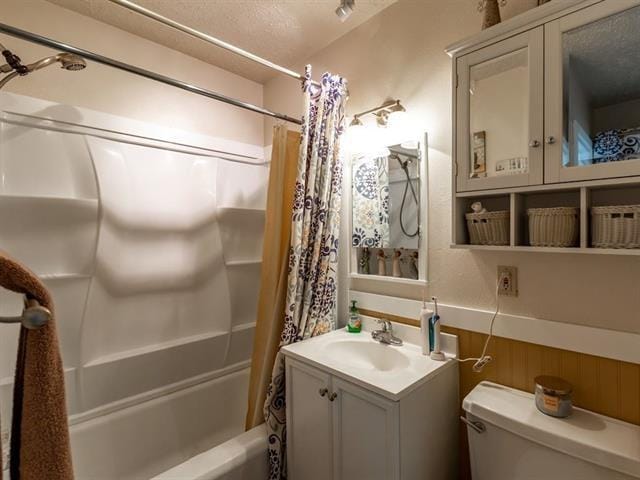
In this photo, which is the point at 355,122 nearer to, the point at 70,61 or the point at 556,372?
the point at 70,61

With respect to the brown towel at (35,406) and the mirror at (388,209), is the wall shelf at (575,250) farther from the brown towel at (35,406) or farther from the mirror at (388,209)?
the brown towel at (35,406)

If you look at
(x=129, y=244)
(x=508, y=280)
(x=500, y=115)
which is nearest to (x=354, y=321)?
(x=508, y=280)

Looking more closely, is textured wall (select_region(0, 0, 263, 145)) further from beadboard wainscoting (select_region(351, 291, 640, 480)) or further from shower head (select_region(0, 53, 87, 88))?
beadboard wainscoting (select_region(351, 291, 640, 480))

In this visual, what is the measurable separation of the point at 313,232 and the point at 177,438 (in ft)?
4.71

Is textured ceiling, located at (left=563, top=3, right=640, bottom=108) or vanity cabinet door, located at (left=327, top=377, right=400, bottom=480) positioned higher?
textured ceiling, located at (left=563, top=3, right=640, bottom=108)

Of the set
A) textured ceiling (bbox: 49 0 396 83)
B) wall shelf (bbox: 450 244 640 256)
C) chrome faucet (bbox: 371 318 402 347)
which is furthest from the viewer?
textured ceiling (bbox: 49 0 396 83)

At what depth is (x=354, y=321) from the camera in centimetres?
175

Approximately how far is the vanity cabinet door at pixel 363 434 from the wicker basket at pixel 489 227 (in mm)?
667

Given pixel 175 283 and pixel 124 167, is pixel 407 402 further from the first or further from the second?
pixel 124 167

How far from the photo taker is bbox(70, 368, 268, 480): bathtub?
4.52ft

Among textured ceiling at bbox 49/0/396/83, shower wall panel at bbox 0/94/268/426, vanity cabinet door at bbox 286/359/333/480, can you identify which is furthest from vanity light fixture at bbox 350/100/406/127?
vanity cabinet door at bbox 286/359/333/480

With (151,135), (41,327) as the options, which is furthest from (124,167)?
(41,327)

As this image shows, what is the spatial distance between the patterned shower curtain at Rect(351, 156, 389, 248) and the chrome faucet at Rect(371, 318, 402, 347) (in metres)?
0.40

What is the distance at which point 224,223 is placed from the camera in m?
2.10
